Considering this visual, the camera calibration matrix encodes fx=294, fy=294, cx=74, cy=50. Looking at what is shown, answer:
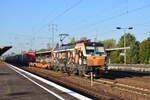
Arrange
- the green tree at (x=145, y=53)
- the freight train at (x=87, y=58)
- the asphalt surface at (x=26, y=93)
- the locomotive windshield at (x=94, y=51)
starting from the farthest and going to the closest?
1. the green tree at (x=145, y=53)
2. the locomotive windshield at (x=94, y=51)
3. the freight train at (x=87, y=58)
4. the asphalt surface at (x=26, y=93)

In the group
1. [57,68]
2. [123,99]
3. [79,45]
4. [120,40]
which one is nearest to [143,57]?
[120,40]

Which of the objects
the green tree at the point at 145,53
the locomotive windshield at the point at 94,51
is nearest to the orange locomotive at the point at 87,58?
the locomotive windshield at the point at 94,51

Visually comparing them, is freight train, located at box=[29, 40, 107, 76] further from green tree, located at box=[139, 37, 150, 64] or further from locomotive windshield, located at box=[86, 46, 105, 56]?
green tree, located at box=[139, 37, 150, 64]

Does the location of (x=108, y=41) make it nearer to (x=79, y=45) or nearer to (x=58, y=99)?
(x=79, y=45)

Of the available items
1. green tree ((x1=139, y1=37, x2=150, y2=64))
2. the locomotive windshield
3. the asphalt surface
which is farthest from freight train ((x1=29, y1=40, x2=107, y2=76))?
green tree ((x1=139, y1=37, x2=150, y2=64))

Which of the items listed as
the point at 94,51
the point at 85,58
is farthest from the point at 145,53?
the point at 85,58

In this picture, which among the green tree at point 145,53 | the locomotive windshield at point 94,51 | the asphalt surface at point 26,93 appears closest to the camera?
the asphalt surface at point 26,93

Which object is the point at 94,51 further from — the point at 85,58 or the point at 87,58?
the point at 85,58

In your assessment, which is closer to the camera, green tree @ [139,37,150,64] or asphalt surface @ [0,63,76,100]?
asphalt surface @ [0,63,76,100]

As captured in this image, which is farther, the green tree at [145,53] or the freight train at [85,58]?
the green tree at [145,53]

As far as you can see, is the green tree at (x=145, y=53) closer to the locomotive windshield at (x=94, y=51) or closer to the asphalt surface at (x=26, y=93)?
the locomotive windshield at (x=94, y=51)

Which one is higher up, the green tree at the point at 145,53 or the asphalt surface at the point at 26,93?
the green tree at the point at 145,53

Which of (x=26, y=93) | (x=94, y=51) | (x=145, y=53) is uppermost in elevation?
(x=145, y=53)

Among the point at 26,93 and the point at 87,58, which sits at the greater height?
the point at 87,58
